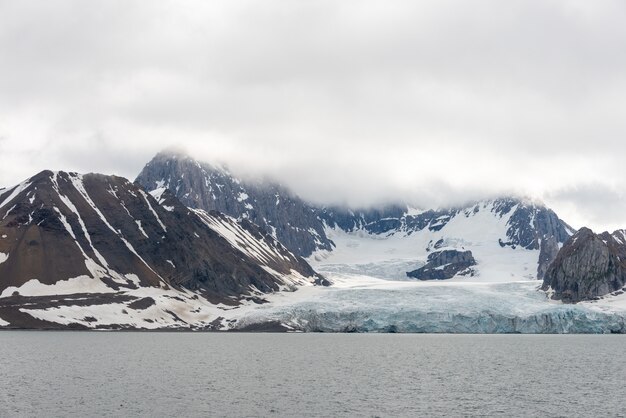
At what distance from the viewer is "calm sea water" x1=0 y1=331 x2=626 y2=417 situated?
89.0 metres

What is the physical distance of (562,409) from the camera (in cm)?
9131

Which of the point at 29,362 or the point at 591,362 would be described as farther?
the point at 591,362

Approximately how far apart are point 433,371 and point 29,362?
2836 inches

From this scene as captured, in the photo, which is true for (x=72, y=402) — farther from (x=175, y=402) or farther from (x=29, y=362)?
(x=29, y=362)

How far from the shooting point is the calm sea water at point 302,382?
8900 centimetres

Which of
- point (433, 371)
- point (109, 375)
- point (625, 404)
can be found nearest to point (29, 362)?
point (109, 375)

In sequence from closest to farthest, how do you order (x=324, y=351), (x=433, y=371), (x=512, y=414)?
(x=512, y=414) < (x=433, y=371) < (x=324, y=351)

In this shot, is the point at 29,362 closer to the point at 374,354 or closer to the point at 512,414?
the point at 374,354

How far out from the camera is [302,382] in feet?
382

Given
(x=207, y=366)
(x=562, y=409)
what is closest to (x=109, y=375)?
(x=207, y=366)

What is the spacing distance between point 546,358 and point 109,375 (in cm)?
9564

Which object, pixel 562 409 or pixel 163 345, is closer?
pixel 562 409

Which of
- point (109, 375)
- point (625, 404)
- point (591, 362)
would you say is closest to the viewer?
point (625, 404)

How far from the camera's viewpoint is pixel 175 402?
9188 centimetres
